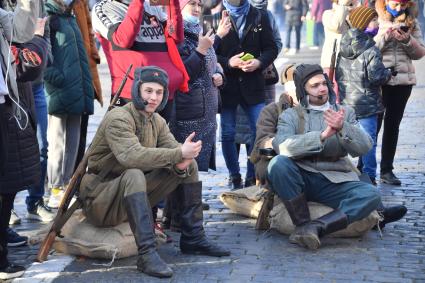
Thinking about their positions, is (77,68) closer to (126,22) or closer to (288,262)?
(126,22)

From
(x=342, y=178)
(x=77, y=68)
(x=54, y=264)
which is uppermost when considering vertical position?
(x=77, y=68)

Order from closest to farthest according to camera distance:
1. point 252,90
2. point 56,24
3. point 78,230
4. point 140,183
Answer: point 140,183, point 78,230, point 56,24, point 252,90

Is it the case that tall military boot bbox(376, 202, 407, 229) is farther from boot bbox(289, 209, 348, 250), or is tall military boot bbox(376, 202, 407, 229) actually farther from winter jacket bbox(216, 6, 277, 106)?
winter jacket bbox(216, 6, 277, 106)

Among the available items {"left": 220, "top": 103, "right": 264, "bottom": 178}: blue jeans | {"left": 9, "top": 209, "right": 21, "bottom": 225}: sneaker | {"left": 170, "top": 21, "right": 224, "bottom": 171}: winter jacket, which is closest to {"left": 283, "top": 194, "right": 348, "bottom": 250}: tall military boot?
{"left": 170, "top": 21, "right": 224, "bottom": 171}: winter jacket

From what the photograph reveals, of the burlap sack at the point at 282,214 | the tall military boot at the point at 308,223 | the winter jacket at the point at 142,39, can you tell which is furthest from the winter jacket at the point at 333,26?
the tall military boot at the point at 308,223

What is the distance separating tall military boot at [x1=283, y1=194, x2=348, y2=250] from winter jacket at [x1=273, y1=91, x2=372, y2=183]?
29 centimetres

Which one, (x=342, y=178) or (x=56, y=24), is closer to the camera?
(x=342, y=178)

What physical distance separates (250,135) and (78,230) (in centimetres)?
270

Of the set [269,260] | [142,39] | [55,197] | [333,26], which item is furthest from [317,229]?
[333,26]

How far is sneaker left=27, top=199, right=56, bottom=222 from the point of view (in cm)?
801

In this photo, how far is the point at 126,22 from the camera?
7449 millimetres

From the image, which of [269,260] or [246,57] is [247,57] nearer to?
[246,57]

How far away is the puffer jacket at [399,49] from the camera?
31.2ft

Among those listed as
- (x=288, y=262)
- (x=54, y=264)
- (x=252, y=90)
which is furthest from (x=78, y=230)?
(x=252, y=90)
